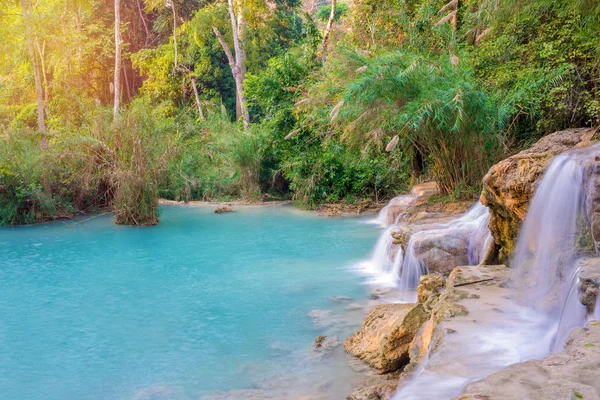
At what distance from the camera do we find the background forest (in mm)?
10414

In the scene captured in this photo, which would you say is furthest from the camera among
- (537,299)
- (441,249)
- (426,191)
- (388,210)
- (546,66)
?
(388,210)

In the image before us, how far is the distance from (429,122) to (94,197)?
35.5ft

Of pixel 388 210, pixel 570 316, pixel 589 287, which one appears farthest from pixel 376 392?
pixel 388 210

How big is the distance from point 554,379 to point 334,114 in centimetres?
839

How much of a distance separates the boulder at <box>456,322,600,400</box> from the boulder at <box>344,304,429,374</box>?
1.93 m

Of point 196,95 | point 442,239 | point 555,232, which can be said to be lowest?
point 442,239

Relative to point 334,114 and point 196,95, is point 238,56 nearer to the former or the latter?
point 196,95

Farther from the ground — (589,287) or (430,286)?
(589,287)

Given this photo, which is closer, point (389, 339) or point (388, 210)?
point (389, 339)

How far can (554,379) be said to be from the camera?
3.23m

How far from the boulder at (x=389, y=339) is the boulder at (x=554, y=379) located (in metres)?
1.93

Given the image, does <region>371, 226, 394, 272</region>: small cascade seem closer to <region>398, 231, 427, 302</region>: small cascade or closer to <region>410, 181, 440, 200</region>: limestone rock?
<region>398, 231, 427, 302</region>: small cascade

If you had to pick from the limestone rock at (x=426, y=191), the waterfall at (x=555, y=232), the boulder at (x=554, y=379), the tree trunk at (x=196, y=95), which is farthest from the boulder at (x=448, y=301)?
the tree trunk at (x=196, y=95)

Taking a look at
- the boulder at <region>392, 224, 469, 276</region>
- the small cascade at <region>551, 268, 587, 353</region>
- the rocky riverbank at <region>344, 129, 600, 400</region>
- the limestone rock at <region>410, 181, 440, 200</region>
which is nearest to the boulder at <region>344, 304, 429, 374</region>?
the rocky riverbank at <region>344, 129, 600, 400</region>
